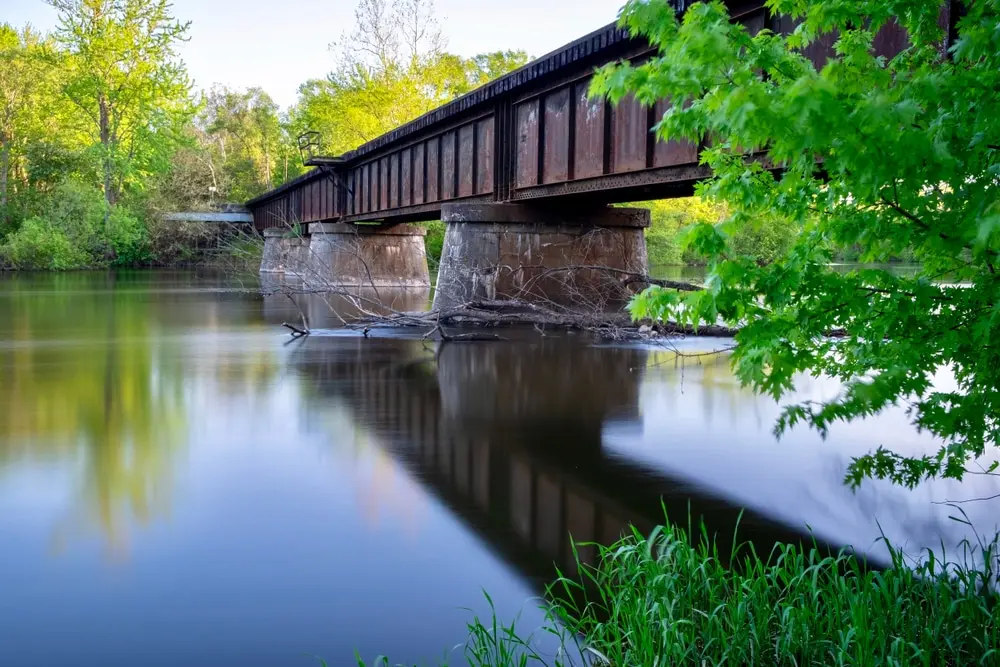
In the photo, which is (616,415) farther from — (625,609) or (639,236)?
(639,236)

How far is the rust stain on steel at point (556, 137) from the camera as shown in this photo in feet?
65.8

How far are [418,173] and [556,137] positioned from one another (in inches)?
391

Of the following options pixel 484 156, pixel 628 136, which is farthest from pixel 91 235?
pixel 628 136

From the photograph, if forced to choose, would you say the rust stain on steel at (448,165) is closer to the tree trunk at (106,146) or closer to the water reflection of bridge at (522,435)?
the water reflection of bridge at (522,435)

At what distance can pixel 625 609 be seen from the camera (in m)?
5.10

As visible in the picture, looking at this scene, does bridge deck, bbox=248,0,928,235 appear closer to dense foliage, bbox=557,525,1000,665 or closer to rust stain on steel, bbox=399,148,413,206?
rust stain on steel, bbox=399,148,413,206

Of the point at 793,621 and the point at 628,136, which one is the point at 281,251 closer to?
the point at 628,136

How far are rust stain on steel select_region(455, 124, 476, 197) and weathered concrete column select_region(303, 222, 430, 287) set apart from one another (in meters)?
18.1

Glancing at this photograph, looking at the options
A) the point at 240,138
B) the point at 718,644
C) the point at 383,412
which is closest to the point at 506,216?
the point at 383,412

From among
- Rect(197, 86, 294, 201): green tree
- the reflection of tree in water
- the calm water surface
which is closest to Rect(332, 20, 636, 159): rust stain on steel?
the calm water surface

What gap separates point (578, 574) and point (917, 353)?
254 cm

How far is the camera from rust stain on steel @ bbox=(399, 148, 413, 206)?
30766 millimetres

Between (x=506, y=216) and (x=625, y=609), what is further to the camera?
(x=506, y=216)

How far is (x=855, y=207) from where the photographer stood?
5.20m
